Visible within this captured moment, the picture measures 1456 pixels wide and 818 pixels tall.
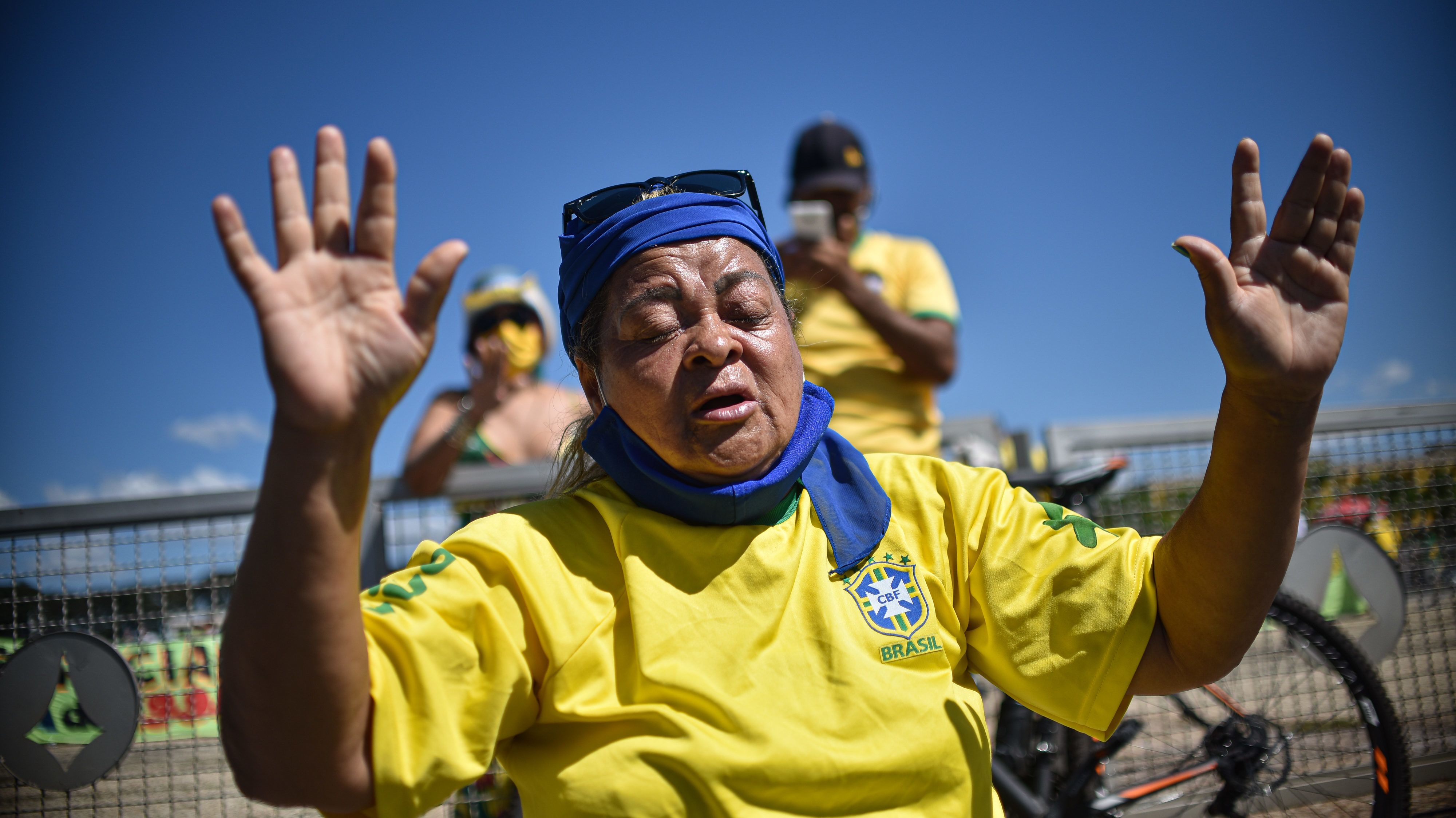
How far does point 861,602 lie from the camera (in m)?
1.50

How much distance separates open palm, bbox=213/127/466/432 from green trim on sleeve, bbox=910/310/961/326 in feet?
8.77

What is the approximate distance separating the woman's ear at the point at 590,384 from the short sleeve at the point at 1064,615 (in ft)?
2.86

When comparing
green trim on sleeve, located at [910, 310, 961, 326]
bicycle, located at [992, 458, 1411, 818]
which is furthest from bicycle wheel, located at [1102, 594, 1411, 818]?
green trim on sleeve, located at [910, 310, 961, 326]

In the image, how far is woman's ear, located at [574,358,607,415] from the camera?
190 cm

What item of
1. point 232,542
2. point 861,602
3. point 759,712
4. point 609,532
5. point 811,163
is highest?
point 811,163

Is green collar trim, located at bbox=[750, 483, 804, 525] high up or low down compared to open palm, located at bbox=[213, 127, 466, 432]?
down

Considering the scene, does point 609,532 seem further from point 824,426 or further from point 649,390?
point 824,426

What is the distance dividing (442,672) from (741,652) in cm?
47

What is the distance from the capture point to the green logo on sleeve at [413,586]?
4.06 ft

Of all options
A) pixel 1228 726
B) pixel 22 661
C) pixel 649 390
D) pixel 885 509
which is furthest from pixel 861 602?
pixel 22 661

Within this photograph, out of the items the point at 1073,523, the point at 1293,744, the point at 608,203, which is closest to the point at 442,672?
the point at 608,203

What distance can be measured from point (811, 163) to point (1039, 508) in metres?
2.72

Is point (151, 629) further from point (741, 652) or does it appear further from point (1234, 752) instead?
point (1234, 752)

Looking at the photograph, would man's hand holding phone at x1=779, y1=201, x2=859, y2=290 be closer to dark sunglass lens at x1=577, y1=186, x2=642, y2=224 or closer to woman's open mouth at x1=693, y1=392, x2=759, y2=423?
dark sunglass lens at x1=577, y1=186, x2=642, y2=224
